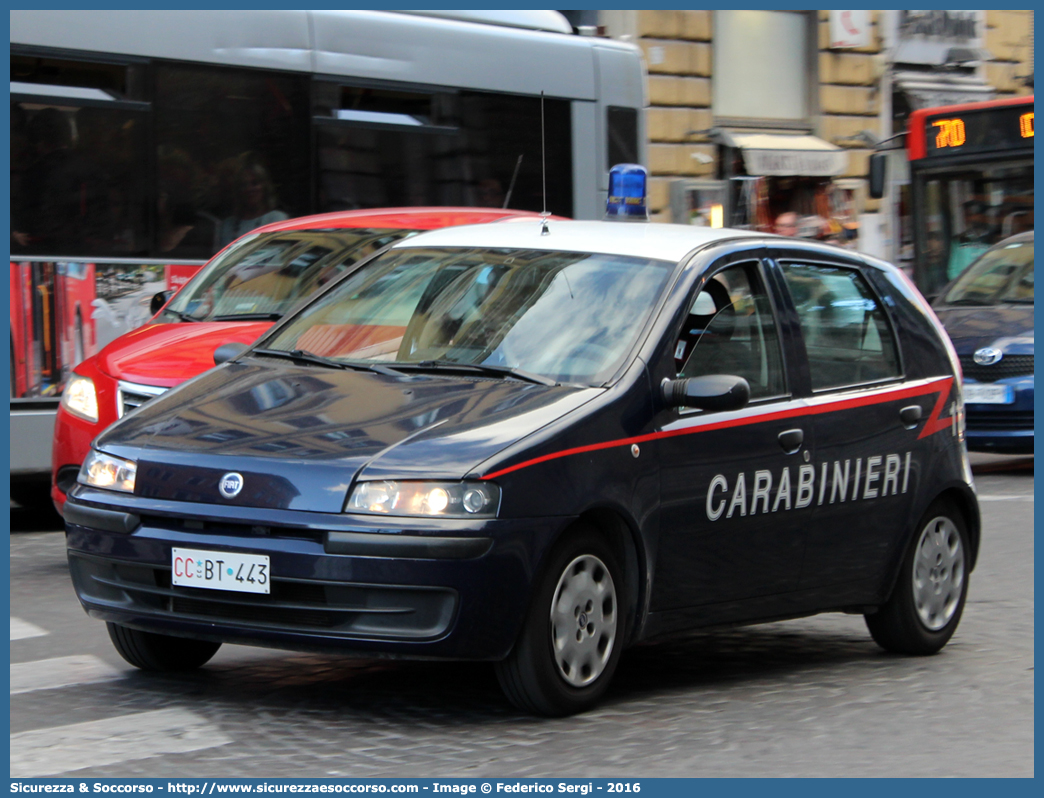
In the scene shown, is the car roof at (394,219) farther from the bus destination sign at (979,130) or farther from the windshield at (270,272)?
the bus destination sign at (979,130)

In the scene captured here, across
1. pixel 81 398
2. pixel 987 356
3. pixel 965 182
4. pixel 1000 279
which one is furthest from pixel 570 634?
pixel 965 182

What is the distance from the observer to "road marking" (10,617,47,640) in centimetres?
696

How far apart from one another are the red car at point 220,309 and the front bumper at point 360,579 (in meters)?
3.34

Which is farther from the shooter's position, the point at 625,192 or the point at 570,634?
the point at 625,192

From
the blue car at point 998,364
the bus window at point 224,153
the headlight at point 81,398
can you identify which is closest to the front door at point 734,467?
the headlight at point 81,398

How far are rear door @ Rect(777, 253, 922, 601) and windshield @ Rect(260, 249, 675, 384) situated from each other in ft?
2.57

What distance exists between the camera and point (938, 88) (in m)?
27.4

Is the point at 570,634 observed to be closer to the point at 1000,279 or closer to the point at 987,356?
the point at 987,356

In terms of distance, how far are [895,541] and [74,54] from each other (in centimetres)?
627

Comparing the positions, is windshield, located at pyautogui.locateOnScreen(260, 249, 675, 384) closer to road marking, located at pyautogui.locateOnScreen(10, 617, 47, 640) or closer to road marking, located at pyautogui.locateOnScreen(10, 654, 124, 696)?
road marking, located at pyautogui.locateOnScreen(10, 654, 124, 696)

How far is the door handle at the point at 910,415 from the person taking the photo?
22.1 feet

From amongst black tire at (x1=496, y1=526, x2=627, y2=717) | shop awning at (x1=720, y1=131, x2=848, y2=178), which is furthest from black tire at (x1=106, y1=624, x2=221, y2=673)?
shop awning at (x1=720, y1=131, x2=848, y2=178)

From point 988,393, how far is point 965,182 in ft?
10.5

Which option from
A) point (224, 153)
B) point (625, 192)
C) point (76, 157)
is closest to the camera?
point (625, 192)
